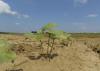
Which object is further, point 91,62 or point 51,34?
point 91,62

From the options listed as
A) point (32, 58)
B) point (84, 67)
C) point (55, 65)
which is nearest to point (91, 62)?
point (84, 67)

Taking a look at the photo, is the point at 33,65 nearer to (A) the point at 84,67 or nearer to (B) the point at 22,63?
(B) the point at 22,63

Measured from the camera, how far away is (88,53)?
68.9 ft

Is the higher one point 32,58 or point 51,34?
point 51,34

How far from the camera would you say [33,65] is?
16859 mm

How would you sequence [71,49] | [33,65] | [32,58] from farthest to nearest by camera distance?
[71,49], [32,58], [33,65]

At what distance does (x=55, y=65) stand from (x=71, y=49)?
4.08 meters

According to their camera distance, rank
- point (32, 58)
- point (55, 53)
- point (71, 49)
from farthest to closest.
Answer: point (71, 49) → point (55, 53) → point (32, 58)

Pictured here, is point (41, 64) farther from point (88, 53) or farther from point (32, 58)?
point (88, 53)

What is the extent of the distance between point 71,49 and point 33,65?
16.2 ft

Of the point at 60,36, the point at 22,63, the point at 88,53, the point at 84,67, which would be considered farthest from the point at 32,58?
the point at 88,53

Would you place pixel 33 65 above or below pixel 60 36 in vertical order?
below

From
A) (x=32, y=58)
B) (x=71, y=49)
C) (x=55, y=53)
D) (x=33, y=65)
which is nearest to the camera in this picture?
(x=33, y=65)

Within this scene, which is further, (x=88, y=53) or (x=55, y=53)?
(x=88, y=53)
